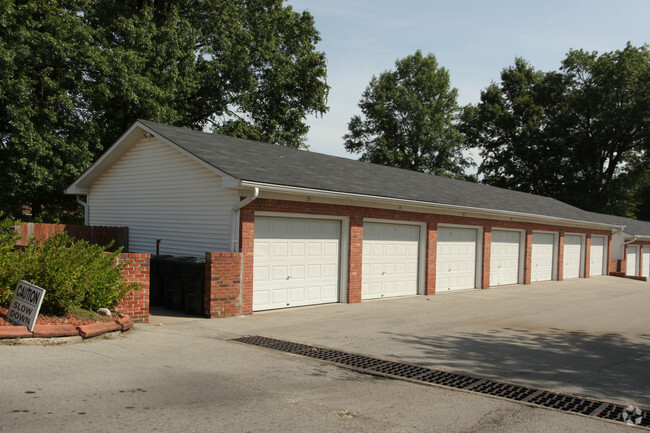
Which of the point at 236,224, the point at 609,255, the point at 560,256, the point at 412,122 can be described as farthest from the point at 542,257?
the point at 412,122

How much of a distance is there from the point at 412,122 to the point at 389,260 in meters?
36.1

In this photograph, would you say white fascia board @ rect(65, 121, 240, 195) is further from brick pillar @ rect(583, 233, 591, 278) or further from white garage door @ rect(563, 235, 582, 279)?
brick pillar @ rect(583, 233, 591, 278)

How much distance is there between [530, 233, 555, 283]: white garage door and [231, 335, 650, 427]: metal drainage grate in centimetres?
1612

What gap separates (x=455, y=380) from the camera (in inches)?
267

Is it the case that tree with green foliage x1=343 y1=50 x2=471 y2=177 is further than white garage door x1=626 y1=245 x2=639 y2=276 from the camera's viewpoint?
Yes

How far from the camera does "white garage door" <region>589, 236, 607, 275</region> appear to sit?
2744cm

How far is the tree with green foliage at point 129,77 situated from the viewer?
19078 mm

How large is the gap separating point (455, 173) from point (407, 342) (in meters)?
43.4

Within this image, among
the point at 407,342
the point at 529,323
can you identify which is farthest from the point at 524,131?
the point at 407,342

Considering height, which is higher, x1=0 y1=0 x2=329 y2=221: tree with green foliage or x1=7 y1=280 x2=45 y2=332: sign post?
x1=0 y1=0 x2=329 y2=221: tree with green foliage

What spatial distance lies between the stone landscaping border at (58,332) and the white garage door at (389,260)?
7.52m

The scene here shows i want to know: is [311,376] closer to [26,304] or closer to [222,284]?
[26,304]

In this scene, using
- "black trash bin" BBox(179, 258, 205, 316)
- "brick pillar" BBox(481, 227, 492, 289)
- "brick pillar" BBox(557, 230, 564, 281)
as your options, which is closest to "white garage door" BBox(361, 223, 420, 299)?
"brick pillar" BBox(481, 227, 492, 289)

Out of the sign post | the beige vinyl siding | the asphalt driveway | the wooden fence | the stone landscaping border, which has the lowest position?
the asphalt driveway
